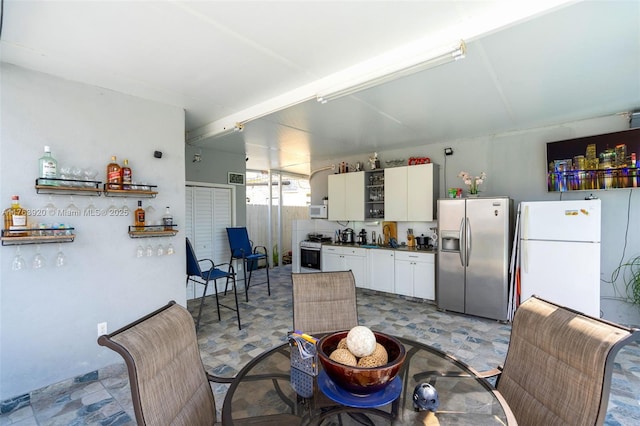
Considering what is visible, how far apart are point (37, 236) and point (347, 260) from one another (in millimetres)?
4246

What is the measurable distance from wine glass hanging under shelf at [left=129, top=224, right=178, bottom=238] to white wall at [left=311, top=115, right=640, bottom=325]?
12.8 feet

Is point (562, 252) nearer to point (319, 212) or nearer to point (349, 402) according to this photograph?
point (349, 402)

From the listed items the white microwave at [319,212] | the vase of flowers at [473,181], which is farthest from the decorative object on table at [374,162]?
the vase of flowers at [473,181]

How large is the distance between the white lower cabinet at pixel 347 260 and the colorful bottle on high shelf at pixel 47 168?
4.12 meters

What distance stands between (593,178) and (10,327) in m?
5.93

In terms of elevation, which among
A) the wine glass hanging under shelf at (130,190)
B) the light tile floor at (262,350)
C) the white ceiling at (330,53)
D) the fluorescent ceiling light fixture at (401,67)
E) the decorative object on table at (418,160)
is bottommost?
the light tile floor at (262,350)

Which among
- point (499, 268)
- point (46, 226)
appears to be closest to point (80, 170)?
point (46, 226)

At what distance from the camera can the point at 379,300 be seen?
15.9 feet

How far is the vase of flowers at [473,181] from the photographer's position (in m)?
4.27

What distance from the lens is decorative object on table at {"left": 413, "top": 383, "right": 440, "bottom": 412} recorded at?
3.62 feet

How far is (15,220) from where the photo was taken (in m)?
2.14

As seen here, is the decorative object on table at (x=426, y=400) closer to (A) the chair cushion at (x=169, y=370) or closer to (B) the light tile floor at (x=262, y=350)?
(A) the chair cushion at (x=169, y=370)

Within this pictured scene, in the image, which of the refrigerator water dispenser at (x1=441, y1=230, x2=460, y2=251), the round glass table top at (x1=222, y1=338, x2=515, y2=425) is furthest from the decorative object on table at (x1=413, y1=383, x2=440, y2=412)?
the refrigerator water dispenser at (x1=441, y1=230, x2=460, y2=251)

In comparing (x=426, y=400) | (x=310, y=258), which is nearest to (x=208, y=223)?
(x=310, y=258)
